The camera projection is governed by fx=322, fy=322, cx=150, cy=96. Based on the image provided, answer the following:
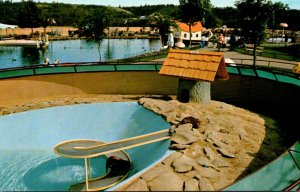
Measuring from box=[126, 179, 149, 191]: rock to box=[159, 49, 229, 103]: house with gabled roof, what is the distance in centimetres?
939

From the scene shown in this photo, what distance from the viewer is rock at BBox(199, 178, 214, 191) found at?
10.7m

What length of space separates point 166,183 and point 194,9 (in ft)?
141

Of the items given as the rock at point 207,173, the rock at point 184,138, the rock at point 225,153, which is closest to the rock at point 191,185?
the rock at point 207,173

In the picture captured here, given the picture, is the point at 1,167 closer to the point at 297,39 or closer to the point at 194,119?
the point at 194,119

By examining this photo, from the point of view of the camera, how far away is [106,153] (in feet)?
43.4

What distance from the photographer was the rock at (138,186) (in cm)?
1047

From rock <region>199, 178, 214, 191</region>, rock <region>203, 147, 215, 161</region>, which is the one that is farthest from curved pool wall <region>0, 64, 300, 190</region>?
rock <region>199, 178, 214, 191</region>

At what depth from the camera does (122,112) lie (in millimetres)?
19906

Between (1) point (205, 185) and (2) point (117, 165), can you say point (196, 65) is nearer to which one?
(2) point (117, 165)

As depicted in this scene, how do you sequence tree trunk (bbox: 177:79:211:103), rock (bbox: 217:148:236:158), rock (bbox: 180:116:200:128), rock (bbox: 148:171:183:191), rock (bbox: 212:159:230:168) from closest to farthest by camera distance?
rock (bbox: 148:171:183:191) < rock (bbox: 212:159:230:168) < rock (bbox: 217:148:236:158) < rock (bbox: 180:116:200:128) < tree trunk (bbox: 177:79:211:103)

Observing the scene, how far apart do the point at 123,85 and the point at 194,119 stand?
945 cm

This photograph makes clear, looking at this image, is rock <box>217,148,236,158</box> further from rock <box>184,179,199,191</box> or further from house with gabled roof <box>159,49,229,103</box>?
house with gabled roof <box>159,49,229,103</box>

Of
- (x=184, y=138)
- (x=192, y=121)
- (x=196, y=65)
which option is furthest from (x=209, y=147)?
(x=196, y=65)

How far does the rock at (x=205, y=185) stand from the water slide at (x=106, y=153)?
3433mm
